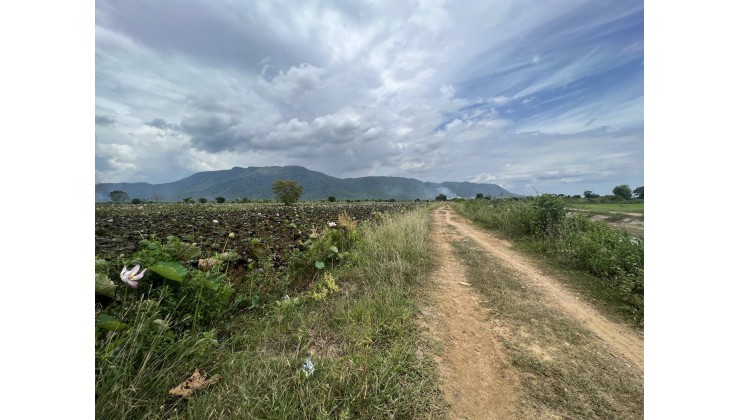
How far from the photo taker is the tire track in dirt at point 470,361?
2.29m

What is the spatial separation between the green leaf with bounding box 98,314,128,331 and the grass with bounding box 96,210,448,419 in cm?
22

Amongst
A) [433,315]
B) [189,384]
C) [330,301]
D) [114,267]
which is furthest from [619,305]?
[114,267]

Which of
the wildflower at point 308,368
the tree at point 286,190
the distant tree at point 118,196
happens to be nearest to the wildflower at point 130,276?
the wildflower at point 308,368

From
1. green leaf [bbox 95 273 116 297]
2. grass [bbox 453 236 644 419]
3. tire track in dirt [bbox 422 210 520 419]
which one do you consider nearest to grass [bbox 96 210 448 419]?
tire track in dirt [bbox 422 210 520 419]

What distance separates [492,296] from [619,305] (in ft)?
7.29

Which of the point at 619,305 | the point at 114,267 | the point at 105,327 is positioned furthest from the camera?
the point at 619,305

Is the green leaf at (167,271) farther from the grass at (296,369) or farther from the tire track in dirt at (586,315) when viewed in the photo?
the tire track in dirt at (586,315)

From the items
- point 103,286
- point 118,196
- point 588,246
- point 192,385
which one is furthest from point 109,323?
point 118,196

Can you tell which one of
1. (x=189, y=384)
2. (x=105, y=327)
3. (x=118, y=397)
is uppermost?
(x=105, y=327)

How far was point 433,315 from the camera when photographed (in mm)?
3838

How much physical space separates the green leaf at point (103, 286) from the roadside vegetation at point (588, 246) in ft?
22.0

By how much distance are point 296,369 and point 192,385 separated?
0.84m

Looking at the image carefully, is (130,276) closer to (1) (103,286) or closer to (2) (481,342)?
(1) (103,286)
